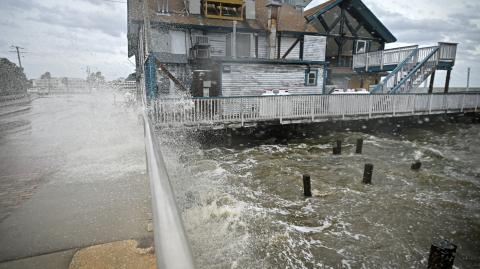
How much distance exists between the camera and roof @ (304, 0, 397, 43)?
26109mm

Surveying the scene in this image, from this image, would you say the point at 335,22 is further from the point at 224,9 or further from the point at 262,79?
the point at 262,79

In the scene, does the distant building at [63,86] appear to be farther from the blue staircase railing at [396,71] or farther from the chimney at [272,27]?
the blue staircase railing at [396,71]

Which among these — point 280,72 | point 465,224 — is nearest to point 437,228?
point 465,224

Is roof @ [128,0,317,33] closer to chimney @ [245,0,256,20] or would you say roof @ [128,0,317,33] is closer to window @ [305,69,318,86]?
chimney @ [245,0,256,20]

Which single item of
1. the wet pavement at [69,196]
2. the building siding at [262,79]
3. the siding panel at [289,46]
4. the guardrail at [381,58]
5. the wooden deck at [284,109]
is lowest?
the wet pavement at [69,196]

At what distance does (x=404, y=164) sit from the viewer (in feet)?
39.3

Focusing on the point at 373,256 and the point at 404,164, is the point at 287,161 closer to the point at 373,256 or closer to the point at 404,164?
the point at 404,164

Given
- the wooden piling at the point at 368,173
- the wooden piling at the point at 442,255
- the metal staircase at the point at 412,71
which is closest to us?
the wooden piling at the point at 442,255

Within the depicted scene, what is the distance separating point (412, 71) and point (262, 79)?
1040 cm

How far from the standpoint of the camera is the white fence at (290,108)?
1221cm

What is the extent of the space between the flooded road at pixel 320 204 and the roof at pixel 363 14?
17.3 meters

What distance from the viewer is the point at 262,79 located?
19.0 meters

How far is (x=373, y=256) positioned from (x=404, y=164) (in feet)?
26.2

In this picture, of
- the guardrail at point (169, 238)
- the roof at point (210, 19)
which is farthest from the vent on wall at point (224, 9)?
the guardrail at point (169, 238)
